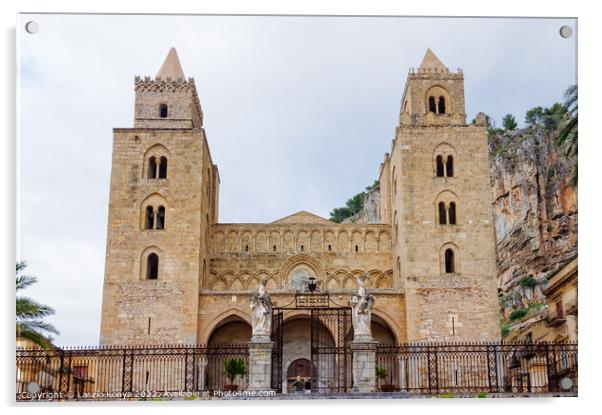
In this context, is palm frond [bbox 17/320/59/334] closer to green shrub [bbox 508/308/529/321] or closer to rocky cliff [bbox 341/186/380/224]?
green shrub [bbox 508/308/529/321]

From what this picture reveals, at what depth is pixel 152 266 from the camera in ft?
105

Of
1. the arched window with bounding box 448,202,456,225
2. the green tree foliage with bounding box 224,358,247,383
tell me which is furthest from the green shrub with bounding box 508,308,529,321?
the green tree foliage with bounding box 224,358,247,383

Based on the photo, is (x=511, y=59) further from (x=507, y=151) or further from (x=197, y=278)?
(x=507, y=151)

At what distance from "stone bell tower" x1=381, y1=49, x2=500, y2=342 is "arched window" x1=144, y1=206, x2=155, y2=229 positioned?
10.5 meters

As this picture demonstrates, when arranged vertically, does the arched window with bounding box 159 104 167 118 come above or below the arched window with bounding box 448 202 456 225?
above

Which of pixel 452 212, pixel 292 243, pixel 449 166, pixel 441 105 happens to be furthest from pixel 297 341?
pixel 441 105

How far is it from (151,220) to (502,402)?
2072cm

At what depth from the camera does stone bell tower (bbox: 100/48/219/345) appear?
30266mm

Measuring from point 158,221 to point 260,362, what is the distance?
14.4m

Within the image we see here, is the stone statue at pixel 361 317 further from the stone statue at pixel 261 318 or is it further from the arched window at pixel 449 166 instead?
the arched window at pixel 449 166

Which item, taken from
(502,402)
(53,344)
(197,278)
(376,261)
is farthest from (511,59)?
(376,261)

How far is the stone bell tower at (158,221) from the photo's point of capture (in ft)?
99.3

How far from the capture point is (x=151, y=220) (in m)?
32.4

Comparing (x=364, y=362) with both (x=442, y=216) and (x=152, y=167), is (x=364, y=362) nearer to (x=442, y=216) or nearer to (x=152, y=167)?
(x=442, y=216)
